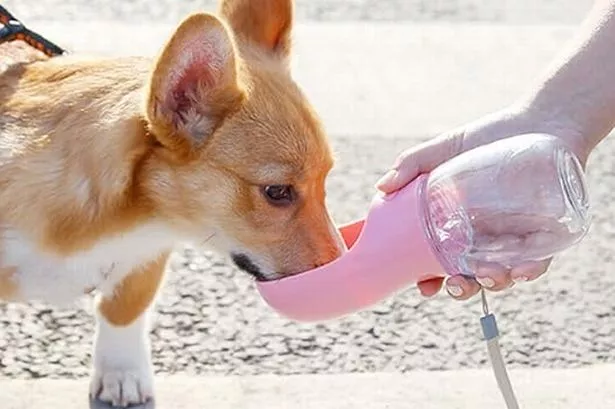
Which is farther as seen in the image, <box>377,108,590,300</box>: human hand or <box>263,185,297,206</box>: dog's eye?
<box>263,185,297,206</box>: dog's eye

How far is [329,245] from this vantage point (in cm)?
340

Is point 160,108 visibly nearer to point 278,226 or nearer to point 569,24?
point 278,226

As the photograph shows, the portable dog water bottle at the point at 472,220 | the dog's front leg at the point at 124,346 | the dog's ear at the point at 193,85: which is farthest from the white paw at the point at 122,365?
the portable dog water bottle at the point at 472,220

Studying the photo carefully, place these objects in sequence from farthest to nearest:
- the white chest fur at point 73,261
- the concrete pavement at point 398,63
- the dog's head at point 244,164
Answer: the concrete pavement at point 398,63, the white chest fur at point 73,261, the dog's head at point 244,164

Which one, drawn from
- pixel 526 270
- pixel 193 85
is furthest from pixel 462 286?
pixel 193 85

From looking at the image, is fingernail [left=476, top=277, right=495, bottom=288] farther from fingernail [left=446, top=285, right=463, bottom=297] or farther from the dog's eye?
the dog's eye

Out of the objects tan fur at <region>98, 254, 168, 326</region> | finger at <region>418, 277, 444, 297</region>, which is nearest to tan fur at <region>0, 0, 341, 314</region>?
finger at <region>418, 277, 444, 297</region>

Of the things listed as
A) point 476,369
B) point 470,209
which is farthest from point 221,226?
point 476,369

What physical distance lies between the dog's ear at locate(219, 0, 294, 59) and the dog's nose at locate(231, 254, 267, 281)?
1.96 ft

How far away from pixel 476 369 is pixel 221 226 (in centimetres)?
112

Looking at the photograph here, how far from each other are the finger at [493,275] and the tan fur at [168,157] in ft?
1.80

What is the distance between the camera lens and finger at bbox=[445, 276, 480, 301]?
297 centimetres

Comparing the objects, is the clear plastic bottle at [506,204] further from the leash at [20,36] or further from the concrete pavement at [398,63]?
the concrete pavement at [398,63]

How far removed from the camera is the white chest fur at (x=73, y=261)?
11.8 ft
